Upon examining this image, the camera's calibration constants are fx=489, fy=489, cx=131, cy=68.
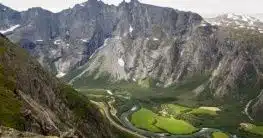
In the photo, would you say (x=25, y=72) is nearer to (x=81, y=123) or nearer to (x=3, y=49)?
(x=3, y=49)

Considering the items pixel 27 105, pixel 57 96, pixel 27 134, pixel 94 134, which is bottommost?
pixel 94 134

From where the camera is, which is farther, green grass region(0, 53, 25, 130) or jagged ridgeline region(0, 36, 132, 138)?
jagged ridgeline region(0, 36, 132, 138)

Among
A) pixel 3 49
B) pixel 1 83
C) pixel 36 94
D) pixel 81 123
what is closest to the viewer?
pixel 1 83

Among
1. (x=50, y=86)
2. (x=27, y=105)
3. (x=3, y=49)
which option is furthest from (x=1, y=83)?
(x=50, y=86)

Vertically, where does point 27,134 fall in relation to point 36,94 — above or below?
above

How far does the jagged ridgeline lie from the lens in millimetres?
102750

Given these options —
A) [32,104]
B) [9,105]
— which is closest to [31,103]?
[32,104]

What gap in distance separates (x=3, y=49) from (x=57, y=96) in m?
28.9

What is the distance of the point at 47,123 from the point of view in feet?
373

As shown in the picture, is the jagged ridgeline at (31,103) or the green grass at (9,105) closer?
the green grass at (9,105)

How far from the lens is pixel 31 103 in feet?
426

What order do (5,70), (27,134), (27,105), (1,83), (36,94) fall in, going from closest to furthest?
(27,134), (27,105), (1,83), (5,70), (36,94)

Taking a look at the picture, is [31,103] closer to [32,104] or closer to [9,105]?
[32,104]

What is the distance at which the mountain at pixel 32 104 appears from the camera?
337 ft
